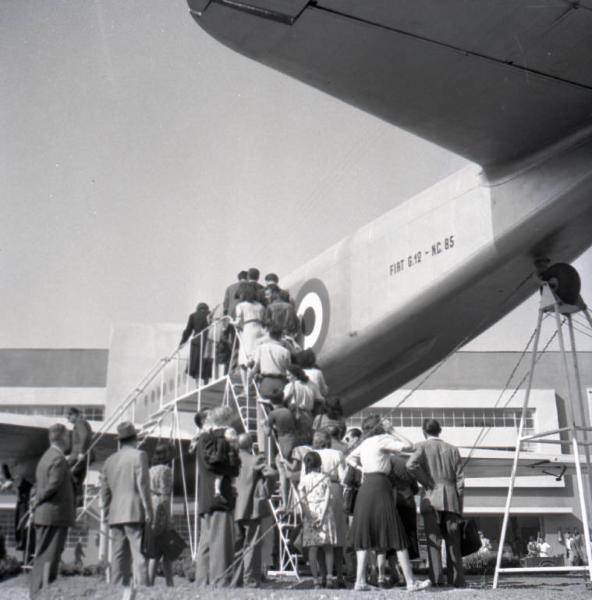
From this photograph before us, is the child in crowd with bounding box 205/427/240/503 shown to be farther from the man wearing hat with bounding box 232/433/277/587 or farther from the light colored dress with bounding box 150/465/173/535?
the light colored dress with bounding box 150/465/173/535

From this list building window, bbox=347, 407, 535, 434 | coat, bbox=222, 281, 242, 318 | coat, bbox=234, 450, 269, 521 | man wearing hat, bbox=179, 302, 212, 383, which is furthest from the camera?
building window, bbox=347, 407, 535, 434

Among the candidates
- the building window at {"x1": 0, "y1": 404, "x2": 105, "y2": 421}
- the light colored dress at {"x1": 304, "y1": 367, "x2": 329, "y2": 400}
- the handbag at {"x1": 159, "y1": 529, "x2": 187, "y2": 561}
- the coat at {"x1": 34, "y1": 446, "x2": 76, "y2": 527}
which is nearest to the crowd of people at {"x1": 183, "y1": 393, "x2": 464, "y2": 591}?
the handbag at {"x1": 159, "y1": 529, "x2": 187, "y2": 561}

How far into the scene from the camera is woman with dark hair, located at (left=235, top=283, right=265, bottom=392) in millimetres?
10273

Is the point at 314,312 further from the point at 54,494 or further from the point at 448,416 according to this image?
the point at 448,416

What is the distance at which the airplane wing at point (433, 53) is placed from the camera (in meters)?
5.41

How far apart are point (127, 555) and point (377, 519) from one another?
2067 mm

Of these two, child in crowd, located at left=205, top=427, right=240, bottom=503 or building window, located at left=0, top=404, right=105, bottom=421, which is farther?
building window, located at left=0, top=404, right=105, bottom=421

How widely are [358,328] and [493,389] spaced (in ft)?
84.6

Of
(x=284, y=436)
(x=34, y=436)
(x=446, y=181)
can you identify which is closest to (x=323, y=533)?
(x=284, y=436)

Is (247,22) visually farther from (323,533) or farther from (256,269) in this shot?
(256,269)

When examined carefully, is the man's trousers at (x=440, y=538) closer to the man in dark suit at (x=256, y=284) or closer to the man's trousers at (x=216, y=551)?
the man's trousers at (x=216, y=551)

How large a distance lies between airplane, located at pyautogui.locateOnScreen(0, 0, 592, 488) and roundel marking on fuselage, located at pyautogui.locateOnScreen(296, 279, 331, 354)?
34 mm

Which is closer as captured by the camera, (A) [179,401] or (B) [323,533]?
(B) [323,533]

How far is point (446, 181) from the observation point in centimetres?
977
